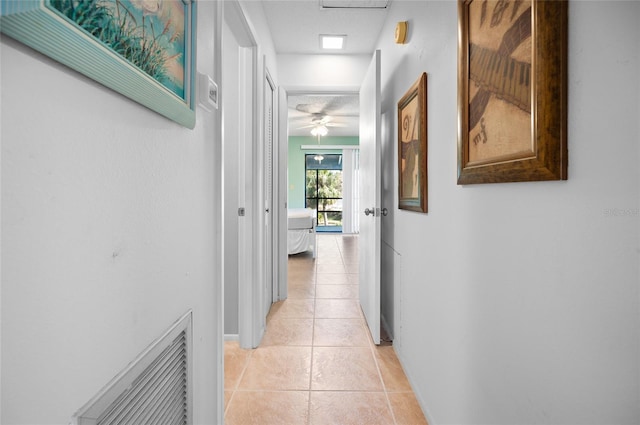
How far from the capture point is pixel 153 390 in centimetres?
89

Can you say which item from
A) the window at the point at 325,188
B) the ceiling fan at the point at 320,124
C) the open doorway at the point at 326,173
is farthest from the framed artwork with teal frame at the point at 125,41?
the window at the point at 325,188

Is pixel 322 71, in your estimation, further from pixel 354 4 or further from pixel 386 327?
pixel 386 327

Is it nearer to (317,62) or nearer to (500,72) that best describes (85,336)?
(500,72)

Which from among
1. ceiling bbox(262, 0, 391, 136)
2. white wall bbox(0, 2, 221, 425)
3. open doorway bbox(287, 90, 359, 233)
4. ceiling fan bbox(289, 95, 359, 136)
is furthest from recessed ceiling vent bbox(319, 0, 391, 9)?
open doorway bbox(287, 90, 359, 233)

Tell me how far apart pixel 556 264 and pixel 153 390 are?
1012mm

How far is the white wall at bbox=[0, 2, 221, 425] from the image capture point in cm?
→ 50

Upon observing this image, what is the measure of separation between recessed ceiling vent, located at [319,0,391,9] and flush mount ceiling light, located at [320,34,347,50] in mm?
460

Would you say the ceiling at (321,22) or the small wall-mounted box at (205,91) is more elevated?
the ceiling at (321,22)

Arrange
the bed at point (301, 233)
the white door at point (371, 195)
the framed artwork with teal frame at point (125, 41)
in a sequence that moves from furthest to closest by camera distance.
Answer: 1. the bed at point (301, 233)
2. the white door at point (371, 195)
3. the framed artwork with teal frame at point (125, 41)

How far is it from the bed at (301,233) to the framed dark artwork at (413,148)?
3680mm

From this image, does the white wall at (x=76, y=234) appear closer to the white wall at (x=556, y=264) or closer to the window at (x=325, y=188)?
the white wall at (x=556, y=264)

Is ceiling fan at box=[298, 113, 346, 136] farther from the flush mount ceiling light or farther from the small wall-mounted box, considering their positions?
the small wall-mounted box

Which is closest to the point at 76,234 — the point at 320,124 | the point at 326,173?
the point at 320,124

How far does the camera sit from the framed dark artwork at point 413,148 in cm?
171
